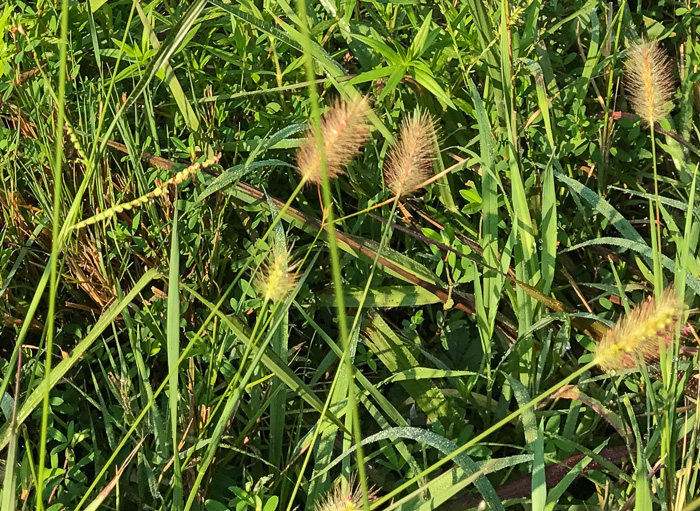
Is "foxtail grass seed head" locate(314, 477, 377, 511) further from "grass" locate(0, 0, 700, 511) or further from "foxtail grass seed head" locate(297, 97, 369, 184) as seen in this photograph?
"foxtail grass seed head" locate(297, 97, 369, 184)

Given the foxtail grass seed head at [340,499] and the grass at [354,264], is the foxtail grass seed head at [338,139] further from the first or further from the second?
the foxtail grass seed head at [340,499]

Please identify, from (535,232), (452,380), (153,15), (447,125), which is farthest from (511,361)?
(153,15)

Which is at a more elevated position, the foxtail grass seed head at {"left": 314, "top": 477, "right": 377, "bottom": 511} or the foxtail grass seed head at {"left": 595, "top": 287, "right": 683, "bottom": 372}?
the foxtail grass seed head at {"left": 595, "top": 287, "right": 683, "bottom": 372}

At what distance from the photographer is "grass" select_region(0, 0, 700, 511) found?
1.33 m

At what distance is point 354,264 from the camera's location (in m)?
1.63

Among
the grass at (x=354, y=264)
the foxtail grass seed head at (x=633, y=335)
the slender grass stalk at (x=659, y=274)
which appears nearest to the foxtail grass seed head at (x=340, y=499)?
the grass at (x=354, y=264)

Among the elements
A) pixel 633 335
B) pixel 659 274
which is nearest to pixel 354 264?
pixel 659 274

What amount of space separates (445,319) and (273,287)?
775 millimetres

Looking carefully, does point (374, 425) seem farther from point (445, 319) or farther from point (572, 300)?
point (572, 300)

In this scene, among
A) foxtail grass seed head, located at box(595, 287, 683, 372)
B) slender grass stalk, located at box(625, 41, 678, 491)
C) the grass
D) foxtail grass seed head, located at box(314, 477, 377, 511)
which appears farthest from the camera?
the grass

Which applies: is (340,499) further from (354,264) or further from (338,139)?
(354,264)

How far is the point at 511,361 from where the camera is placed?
1500 millimetres

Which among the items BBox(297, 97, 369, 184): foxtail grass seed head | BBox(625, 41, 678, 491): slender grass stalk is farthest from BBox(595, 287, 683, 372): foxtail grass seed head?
BBox(297, 97, 369, 184): foxtail grass seed head

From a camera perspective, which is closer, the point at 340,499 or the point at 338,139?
the point at 338,139
